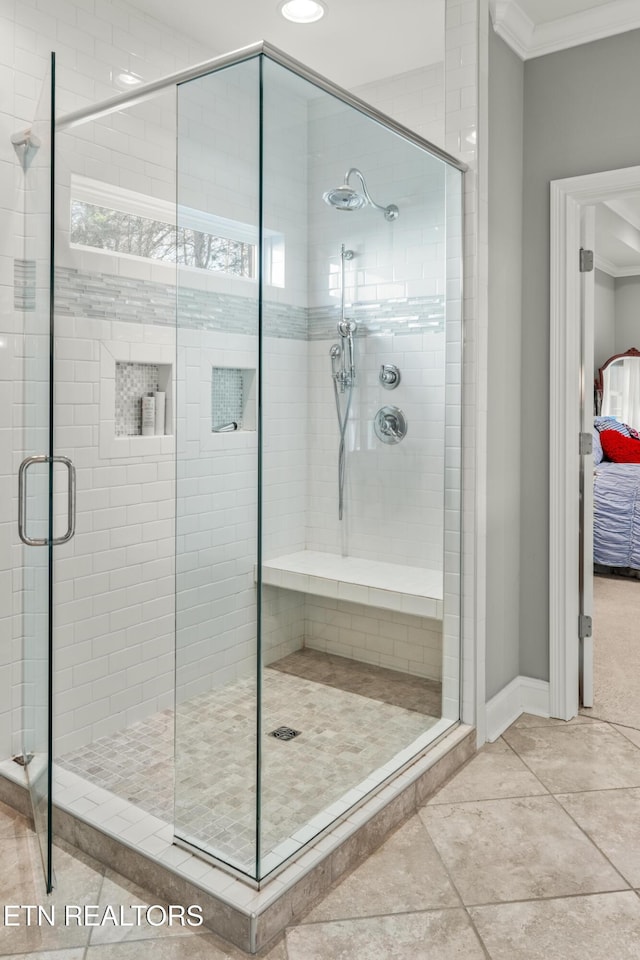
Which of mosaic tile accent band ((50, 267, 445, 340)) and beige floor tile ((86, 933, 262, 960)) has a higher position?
mosaic tile accent band ((50, 267, 445, 340))

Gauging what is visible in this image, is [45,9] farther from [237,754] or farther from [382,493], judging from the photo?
[237,754]

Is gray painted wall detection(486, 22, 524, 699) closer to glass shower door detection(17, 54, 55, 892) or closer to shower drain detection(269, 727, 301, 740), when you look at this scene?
shower drain detection(269, 727, 301, 740)

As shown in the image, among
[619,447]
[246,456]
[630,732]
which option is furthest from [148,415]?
[619,447]

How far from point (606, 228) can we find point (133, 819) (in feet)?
19.5

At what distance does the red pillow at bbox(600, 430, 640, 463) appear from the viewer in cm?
639

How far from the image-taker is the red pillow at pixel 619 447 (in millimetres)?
6387

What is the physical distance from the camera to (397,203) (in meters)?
2.34

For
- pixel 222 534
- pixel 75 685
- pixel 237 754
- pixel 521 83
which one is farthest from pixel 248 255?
pixel 521 83

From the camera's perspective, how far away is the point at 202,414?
1762mm

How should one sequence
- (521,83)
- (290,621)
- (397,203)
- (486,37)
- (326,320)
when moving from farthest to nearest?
(521,83)
(486,37)
(397,203)
(326,320)
(290,621)

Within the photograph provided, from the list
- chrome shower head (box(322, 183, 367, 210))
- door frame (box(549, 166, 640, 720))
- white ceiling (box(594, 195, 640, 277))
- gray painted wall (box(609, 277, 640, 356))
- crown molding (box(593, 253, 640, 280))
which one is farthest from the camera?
gray painted wall (box(609, 277, 640, 356))

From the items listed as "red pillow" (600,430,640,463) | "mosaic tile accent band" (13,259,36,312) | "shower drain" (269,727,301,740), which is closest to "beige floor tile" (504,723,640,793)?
"shower drain" (269,727,301,740)

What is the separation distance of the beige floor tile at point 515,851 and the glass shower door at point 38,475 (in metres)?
1.13

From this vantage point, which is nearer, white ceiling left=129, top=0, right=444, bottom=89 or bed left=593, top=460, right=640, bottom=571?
white ceiling left=129, top=0, right=444, bottom=89
